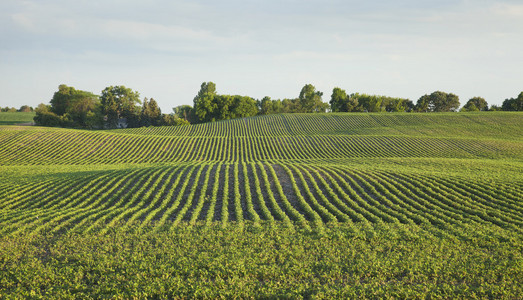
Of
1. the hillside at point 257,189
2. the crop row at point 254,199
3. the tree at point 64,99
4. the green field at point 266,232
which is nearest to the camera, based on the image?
the green field at point 266,232

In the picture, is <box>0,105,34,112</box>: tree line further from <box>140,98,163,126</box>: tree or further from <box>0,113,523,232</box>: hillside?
<box>0,113,523,232</box>: hillside

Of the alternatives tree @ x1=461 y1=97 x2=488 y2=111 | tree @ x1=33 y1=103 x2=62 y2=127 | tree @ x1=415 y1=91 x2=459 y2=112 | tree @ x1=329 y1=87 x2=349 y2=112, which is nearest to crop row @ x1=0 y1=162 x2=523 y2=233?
tree @ x1=33 y1=103 x2=62 y2=127

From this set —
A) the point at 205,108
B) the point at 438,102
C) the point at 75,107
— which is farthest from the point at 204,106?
the point at 438,102

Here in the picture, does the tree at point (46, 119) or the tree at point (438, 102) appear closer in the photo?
the tree at point (46, 119)

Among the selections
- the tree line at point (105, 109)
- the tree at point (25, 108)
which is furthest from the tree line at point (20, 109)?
the tree line at point (105, 109)

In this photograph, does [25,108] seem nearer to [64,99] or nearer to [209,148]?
[64,99]

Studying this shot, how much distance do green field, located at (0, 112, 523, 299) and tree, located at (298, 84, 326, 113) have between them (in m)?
89.6

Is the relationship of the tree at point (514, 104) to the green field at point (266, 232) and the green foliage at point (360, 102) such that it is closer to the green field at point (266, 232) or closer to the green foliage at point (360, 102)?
the green foliage at point (360, 102)

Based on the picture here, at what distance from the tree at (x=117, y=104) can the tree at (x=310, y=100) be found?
64651 mm

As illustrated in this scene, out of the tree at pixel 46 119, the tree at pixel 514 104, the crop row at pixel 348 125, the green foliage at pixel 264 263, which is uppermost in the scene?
the tree at pixel 514 104

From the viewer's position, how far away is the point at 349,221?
60.0 feet

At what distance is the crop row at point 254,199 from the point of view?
61.4ft

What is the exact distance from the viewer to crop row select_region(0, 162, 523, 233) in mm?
18703

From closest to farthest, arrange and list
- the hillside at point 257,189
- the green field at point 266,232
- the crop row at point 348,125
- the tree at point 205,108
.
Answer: the green field at point 266,232 < the hillside at point 257,189 < the crop row at point 348,125 < the tree at point 205,108
